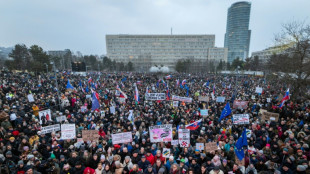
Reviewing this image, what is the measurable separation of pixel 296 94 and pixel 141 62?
81.5m

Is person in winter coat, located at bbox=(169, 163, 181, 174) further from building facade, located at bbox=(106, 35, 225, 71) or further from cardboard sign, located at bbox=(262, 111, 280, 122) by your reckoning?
building facade, located at bbox=(106, 35, 225, 71)

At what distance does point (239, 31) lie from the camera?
13075 centimetres

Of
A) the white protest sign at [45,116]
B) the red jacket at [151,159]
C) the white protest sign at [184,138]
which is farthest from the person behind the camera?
the white protest sign at [45,116]

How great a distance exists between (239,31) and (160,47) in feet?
267

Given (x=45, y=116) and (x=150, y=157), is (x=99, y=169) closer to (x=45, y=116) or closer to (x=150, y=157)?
(x=150, y=157)

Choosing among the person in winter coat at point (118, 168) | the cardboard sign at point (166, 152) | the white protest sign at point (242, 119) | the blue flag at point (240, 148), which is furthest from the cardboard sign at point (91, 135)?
the white protest sign at point (242, 119)

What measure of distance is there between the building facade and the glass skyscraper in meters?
47.5

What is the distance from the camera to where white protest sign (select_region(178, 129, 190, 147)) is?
19.0 feet

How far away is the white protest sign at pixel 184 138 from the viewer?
5.80m

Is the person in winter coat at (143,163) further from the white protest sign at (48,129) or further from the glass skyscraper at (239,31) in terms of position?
the glass skyscraper at (239,31)

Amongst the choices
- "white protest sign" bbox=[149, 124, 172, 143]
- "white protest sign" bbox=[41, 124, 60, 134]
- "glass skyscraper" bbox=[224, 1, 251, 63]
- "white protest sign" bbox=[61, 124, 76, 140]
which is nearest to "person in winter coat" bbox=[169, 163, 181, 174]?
"white protest sign" bbox=[149, 124, 172, 143]

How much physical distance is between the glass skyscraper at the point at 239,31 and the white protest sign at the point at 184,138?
138 m

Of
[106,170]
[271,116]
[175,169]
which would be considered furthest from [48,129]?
[271,116]

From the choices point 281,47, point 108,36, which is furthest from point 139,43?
point 281,47
